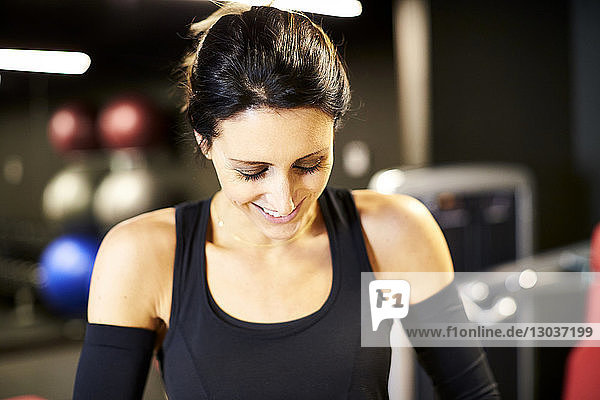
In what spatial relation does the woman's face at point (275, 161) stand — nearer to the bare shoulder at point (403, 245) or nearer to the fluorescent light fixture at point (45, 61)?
the bare shoulder at point (403, 245)

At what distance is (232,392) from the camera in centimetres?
99

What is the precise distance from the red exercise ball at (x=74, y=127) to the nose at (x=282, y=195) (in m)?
2.57

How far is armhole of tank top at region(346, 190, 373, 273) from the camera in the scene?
1.03m

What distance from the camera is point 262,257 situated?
107 cm

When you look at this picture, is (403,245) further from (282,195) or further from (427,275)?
(282,195)

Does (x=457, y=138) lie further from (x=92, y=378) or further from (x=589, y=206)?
(x=92, y=378)

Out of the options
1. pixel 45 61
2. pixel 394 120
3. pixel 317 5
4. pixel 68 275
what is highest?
pixel 45 61

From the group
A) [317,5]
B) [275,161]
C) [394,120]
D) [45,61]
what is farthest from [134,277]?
[45,61]

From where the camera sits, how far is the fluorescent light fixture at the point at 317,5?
3.35 ft

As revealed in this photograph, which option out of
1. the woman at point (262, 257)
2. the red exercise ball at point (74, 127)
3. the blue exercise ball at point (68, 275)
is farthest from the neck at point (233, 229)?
the red exercise ball at point (74, 127)

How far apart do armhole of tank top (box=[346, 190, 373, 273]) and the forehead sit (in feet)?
→ 0.66

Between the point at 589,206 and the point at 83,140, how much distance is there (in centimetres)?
249

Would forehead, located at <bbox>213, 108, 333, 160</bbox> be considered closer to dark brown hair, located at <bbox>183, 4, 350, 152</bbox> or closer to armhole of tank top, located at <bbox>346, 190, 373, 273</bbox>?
dark brown hair, located at <bbox>183, 4, 350, 152</bbox>

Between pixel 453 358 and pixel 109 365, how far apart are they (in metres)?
0.53
